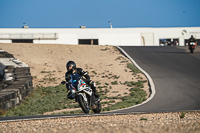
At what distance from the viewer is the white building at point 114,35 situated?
245 ft

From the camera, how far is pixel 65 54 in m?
37.9

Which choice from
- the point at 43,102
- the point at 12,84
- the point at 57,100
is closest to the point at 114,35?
the point at 57,100

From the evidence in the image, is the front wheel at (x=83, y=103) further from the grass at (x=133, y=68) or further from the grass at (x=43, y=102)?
the grass at (x=133, y=68)

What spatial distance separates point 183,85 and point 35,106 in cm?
831

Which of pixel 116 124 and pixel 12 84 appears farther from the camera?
pixel 12 84

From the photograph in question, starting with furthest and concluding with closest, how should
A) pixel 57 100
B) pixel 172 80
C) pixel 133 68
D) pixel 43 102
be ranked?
1. pixel 133 68
2. pixel 172 80
3. pixel 57 100
4. pixel 43 102

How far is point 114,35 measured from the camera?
77500 millimetres

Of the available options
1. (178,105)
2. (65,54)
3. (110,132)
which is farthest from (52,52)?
(110,132)

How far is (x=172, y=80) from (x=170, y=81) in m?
0.39

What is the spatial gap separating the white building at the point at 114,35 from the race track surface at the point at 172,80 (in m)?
37.1

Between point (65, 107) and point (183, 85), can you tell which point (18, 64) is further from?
point (183, 85)

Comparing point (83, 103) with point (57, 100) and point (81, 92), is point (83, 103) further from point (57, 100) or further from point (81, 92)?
point (57, 100)

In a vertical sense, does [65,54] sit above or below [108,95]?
above

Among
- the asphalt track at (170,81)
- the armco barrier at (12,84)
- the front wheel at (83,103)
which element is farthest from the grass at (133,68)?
the front wheel at (83,103)
